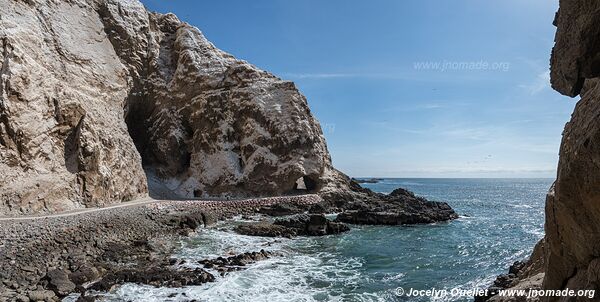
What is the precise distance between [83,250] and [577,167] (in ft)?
74.4

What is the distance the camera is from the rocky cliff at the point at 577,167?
18.3ft

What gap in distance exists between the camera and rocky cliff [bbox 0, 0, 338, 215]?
→ 93.8 feet

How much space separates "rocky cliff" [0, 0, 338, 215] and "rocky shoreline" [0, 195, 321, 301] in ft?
19.0

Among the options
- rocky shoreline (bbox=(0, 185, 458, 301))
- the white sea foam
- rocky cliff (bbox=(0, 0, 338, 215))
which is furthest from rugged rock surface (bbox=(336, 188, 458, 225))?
the white sea foam

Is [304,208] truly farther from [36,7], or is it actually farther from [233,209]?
[36,7]

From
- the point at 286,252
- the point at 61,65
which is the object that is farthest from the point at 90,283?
the point at 61,65

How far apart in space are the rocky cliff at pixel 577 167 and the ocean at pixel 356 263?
9.36m

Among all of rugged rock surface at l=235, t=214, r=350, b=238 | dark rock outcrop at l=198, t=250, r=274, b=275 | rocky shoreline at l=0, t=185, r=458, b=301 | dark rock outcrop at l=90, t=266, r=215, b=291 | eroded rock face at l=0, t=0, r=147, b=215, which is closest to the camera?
rocky shoreline at l=0, t=185, r=458, b=301

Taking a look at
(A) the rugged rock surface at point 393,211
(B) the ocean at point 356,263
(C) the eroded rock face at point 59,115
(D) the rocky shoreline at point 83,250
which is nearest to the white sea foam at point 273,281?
(B) the ocean at point 356,263

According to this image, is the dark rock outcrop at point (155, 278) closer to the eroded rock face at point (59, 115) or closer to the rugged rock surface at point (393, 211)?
the eroded rock face at point (59, 115)

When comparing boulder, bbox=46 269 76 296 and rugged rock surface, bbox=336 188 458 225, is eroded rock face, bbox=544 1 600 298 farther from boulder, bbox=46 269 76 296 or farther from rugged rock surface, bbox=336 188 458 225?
rugged rock surface, bbox=336 188 458 225

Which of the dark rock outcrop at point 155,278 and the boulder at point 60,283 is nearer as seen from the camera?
the boulder at point 60,283

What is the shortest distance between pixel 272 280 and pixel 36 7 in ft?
127

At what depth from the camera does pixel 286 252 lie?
23.7 meters
